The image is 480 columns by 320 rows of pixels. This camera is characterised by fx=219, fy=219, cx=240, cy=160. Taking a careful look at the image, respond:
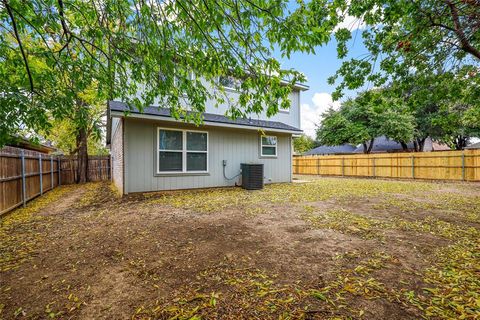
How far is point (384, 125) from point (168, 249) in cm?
2178

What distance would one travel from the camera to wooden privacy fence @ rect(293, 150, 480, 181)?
36.8 ft

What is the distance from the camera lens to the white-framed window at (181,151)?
25.5 ft

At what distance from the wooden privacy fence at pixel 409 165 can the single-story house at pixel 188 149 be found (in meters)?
7.76

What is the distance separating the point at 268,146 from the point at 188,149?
3.90 meters

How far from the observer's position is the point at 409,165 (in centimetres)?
1311

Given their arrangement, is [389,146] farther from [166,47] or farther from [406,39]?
[166,47]

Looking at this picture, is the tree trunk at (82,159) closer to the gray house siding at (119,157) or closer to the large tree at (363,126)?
the gray house siding at (119,157)

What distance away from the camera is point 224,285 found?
2.20 m

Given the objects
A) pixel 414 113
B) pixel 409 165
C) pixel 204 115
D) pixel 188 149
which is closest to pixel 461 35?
pixel 204 115

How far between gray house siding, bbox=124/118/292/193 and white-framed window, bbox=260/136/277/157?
20cm

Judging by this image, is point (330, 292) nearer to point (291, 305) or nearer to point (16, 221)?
point (291, 305)

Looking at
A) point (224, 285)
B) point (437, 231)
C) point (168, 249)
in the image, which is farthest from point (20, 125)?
point (437, 231)

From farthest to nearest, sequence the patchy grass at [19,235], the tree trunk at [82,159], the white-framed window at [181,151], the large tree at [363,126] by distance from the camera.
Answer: the large tree at [363,126], the tree trunk at [82,159], the white-framed window at [181,151], the patchy grass at [19,235]

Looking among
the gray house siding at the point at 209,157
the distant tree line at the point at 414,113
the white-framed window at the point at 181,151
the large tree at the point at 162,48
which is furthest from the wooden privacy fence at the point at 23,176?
the distant tree line at the point at 414,113
